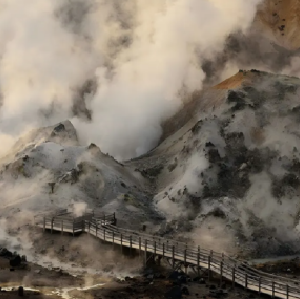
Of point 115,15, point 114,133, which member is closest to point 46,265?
point 114,133

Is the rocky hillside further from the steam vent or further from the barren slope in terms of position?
the barren slope

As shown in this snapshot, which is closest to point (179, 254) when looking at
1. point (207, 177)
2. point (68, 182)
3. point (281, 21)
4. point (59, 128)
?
point (207, 177)

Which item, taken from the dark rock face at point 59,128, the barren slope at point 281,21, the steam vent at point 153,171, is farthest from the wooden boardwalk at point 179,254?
the barren slope at point 281,21

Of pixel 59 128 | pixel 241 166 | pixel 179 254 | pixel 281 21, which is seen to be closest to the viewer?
pixel 179 254

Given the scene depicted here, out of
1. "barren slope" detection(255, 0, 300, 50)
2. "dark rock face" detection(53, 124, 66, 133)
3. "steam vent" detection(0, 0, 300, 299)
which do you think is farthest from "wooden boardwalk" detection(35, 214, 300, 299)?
"barren slope" detection(255, 0, 300, 50)

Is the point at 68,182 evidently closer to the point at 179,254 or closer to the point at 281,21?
the point at 179,254

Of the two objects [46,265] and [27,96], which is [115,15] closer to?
[27,96]
